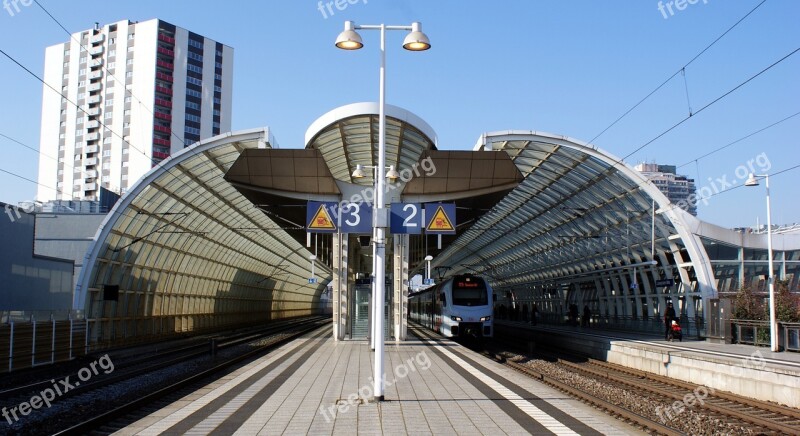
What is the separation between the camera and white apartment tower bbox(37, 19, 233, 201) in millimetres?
100625

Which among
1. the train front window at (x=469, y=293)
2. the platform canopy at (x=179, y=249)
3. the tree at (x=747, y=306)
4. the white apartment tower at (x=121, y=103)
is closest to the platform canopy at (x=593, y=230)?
the tree at (x=747, y=306)

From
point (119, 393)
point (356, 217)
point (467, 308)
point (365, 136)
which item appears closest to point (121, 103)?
point (467, 308)

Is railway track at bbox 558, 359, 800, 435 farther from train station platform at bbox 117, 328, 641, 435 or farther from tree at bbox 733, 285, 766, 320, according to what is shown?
tree at bbox 733, 285, 766, 320

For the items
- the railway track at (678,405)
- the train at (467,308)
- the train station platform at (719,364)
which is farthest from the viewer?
the train at (467,308)

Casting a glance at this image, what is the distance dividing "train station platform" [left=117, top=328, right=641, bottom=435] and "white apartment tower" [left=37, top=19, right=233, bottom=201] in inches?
3349

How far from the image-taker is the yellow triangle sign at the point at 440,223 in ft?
57.0

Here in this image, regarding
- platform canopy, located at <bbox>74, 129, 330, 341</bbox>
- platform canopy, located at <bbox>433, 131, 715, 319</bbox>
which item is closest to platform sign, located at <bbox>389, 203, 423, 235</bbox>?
platform canopy, located at <bbox>433, 131, 715, 319</bbox>

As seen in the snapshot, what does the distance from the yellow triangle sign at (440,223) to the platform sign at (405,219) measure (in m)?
1.79

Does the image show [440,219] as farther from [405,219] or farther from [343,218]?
[343,218]

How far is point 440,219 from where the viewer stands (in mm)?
17516

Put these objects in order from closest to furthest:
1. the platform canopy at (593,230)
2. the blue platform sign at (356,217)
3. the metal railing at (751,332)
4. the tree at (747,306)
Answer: the blue platform sign at (356,217), the metal railing at (751,332), the tree at (747,306), the platform canopy at (593,230)

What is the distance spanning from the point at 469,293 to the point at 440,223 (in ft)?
72.3

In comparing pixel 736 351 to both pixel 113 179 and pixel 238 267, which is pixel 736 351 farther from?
pixel 113 179

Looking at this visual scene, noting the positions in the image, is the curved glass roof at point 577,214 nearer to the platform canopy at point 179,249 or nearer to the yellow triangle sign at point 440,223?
the yellow triangle sign at point 440,223
